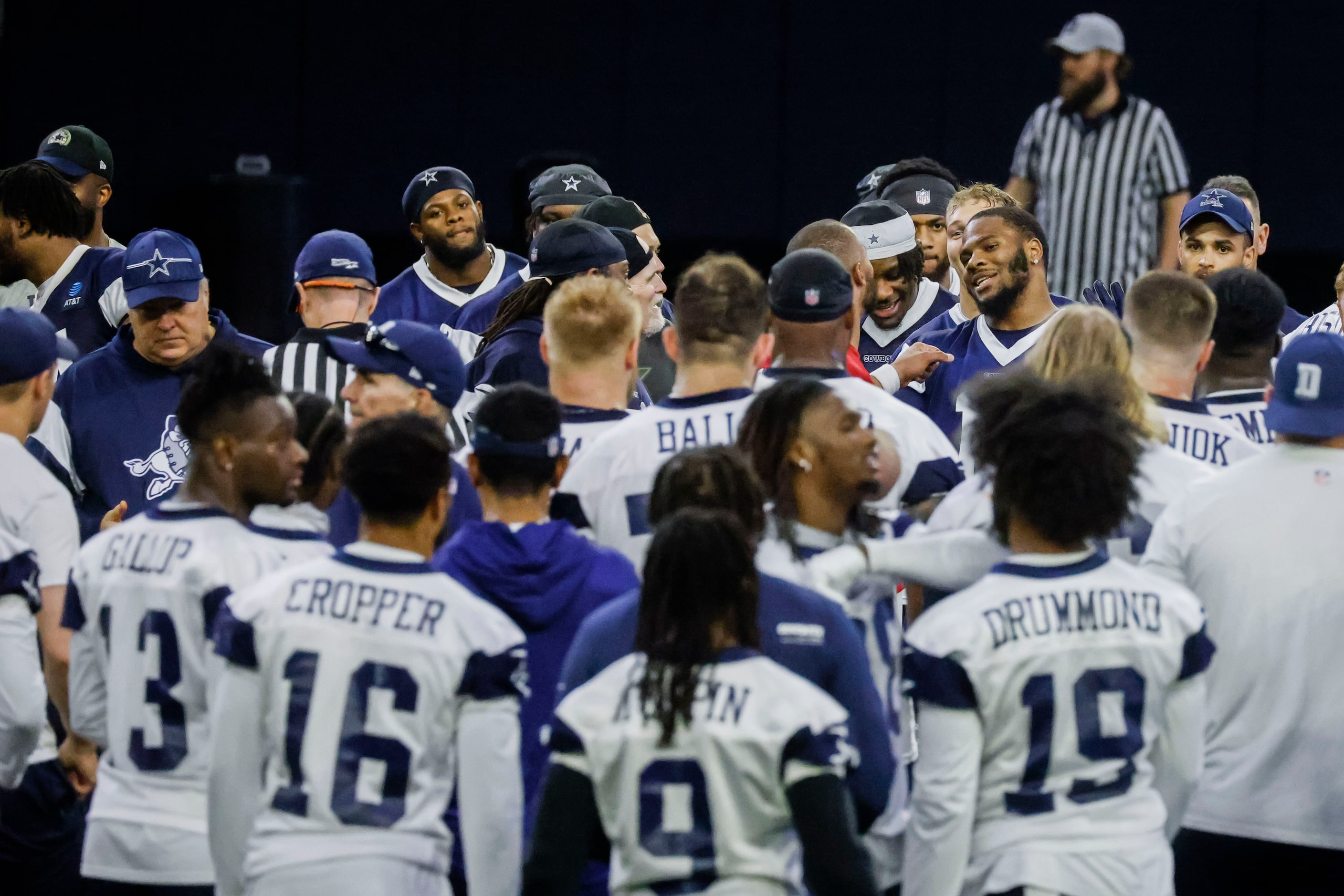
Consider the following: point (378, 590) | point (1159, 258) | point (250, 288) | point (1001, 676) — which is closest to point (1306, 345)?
point (1001, 676)

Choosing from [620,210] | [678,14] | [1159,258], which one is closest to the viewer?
[620,210]

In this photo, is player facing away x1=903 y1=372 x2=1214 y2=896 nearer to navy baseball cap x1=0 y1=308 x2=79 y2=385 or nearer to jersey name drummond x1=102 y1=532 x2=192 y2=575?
jersey name drummond x1=102 y1=532 x2=192 y2=575

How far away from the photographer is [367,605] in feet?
8.97

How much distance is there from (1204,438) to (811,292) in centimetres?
94

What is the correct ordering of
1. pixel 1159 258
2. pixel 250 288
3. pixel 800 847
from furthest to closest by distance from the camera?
pixel 250 288
pixel 1159 258
pixel 800 847

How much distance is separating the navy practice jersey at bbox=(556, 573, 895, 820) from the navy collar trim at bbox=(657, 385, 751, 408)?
2.77 ft

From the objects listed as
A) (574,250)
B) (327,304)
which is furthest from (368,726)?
(327,304)

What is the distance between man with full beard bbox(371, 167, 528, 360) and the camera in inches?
247

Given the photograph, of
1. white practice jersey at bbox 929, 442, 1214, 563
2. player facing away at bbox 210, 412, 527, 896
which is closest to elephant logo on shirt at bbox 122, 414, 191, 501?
player facing away at bbox 210, 412, 527, 896

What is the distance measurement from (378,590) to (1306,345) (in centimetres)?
183

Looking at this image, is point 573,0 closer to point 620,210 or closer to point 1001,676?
point 620,210

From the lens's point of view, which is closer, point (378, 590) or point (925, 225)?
point (378, 590)

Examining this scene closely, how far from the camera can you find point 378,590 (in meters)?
2.75

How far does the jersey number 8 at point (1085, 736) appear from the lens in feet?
8.80
